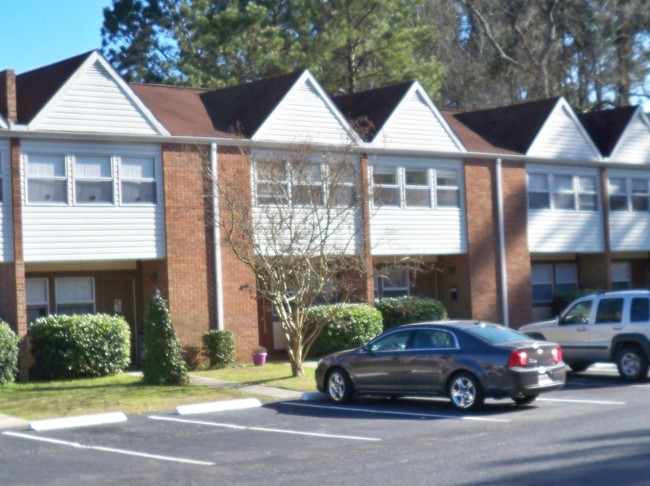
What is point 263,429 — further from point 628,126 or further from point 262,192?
point 628,126

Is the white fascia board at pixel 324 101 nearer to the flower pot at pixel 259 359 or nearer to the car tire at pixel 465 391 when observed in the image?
the flower pot at pixel 259 359

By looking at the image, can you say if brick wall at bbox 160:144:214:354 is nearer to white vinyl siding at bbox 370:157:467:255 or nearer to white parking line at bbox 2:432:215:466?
white vinyl siding at bbox 370:157:467:255

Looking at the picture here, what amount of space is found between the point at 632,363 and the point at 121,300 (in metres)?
12.1

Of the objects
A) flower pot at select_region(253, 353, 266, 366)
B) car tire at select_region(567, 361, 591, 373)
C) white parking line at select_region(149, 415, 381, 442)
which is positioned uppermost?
flower pot at select_region(253, 353, 266, 366)

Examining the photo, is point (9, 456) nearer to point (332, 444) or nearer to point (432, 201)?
point (332, 444)

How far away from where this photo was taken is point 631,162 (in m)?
34.1

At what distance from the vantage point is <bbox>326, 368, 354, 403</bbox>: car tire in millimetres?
18438

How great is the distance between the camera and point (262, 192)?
81.5 ft

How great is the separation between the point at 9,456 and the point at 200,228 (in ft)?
39.3

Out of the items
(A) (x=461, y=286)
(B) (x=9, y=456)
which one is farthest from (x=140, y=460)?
(A) (x=461, y=286)

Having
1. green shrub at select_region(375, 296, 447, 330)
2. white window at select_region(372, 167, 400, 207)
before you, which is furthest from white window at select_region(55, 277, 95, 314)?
white window at select_region(372, 167, 400, 207)

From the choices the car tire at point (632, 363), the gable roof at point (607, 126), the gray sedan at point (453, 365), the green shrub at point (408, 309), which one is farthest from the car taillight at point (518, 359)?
the gable roof at point (607, 126)

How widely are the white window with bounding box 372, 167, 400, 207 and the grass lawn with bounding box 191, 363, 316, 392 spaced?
5.42 meters

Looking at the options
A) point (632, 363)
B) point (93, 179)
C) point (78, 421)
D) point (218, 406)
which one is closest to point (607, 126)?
point (632, 363)
